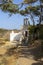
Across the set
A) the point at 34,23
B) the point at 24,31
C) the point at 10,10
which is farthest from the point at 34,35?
the point at 10,10

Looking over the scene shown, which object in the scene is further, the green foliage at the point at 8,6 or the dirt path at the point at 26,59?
the green foliage at the point at 8,6

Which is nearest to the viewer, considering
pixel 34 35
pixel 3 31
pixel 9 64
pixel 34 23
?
pixel 9 64

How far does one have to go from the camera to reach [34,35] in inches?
1336

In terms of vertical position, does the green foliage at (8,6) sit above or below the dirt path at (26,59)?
above

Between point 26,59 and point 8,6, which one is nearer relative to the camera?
point 26,59

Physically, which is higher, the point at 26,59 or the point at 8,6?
the point at 8,6

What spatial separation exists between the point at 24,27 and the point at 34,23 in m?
6.18

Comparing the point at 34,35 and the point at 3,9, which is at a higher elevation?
the point at 3,9

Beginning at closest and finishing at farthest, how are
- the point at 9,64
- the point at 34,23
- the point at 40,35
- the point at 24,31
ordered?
1. the point at 9,64
2. the point at 40,35
3. the point at 34,23
4. the point at 24,31

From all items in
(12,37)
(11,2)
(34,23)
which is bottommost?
(12,37)

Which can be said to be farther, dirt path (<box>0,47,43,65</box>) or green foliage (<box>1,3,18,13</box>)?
green foliage (<box>1,3,18,13</box>)

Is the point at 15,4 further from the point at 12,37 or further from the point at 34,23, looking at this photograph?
the point at 12,37

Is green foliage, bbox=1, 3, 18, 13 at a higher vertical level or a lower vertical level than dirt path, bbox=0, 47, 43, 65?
higher

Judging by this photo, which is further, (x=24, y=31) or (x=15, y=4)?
(x=24, y=31)
